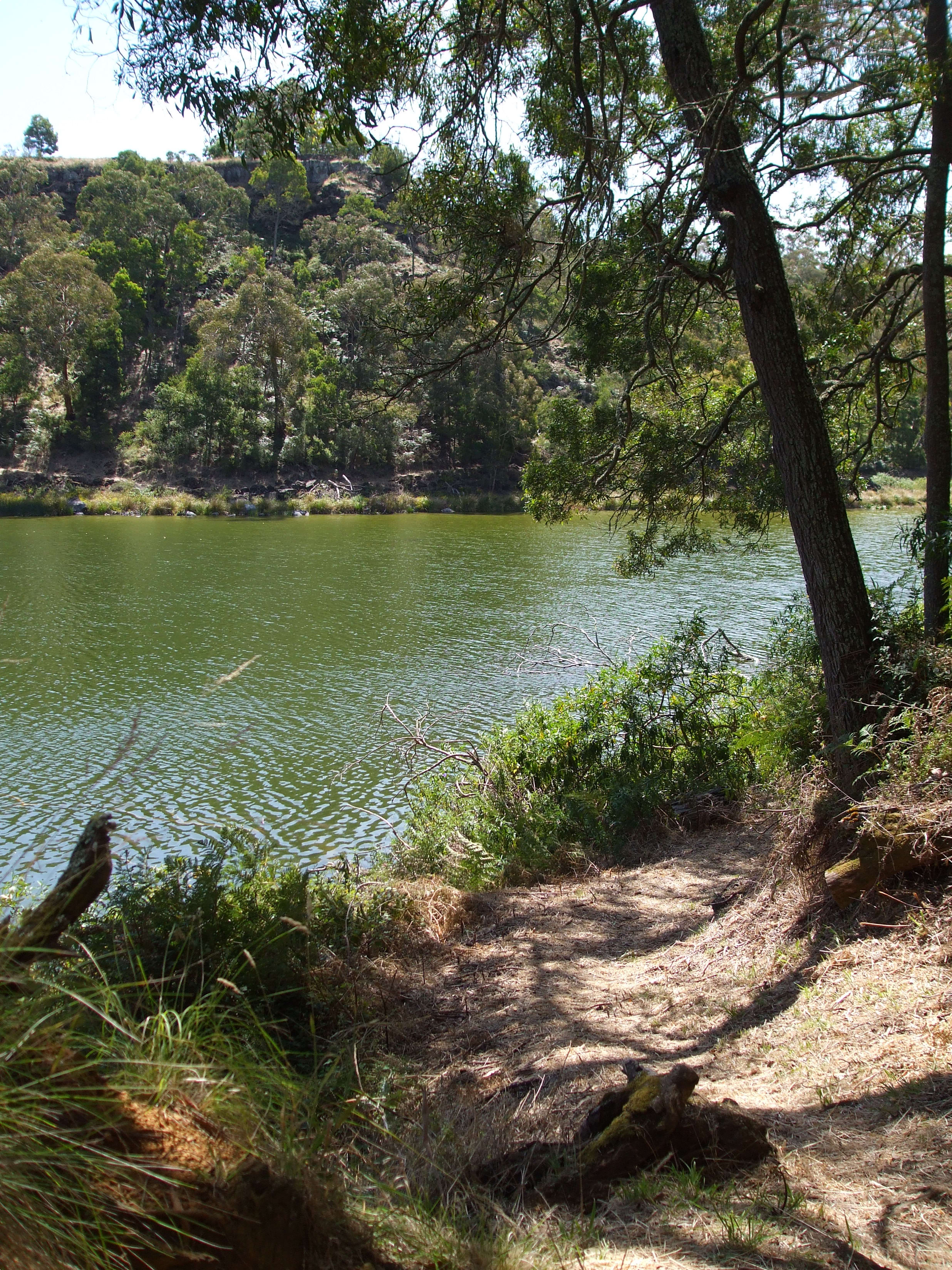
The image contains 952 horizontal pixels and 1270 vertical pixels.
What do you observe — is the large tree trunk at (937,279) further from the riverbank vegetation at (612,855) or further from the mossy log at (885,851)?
the mossy log at (885,851)

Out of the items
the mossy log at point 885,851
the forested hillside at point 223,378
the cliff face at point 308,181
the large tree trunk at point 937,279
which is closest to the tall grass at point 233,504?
the forested hillside at point 223,378

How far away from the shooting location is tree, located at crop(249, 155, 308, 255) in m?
75.5

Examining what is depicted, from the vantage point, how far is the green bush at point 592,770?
6461 mm

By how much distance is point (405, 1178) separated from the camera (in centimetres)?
209

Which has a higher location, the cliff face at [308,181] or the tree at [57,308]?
the cliff face at [308,181]

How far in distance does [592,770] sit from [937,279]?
4.28m

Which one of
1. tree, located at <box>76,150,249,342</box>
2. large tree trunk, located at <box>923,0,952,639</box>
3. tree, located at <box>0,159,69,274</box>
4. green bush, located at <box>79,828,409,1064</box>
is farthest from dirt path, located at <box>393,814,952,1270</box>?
tree, located at <box>0,159,69,274</box>

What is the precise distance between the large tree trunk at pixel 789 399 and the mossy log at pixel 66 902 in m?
3.65

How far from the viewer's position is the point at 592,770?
7520 millimetres

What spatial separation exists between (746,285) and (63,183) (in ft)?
307

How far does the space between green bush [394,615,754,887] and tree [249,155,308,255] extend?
Result: 75.6 meters

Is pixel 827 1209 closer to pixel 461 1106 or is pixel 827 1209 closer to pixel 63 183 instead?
pixel 461 1106

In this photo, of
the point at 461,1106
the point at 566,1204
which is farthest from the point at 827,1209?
the point at 461,1106

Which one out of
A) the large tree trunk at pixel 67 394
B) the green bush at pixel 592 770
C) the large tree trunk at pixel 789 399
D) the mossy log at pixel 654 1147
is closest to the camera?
the mossy log at pixel 654 1147
